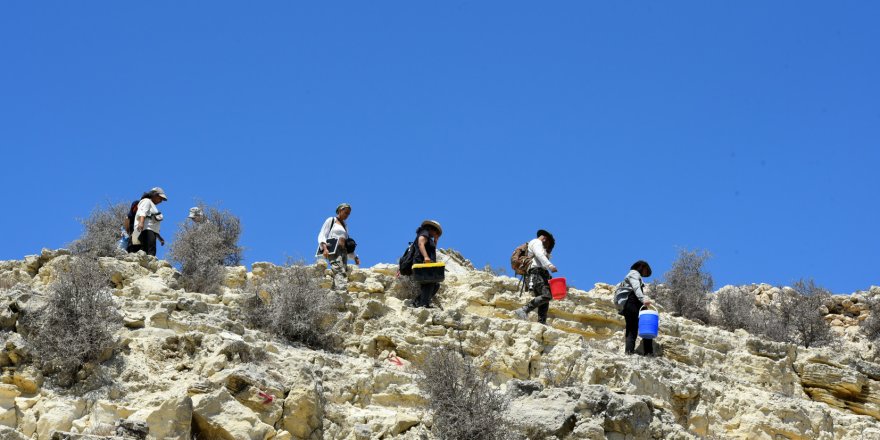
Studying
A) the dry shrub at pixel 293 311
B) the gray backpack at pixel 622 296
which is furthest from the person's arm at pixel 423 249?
the gray backpack at pixel 622 296

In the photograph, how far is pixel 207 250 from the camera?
51.1 ft

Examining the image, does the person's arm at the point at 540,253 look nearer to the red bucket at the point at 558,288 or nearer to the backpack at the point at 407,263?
the red bucket at the point at 558,288

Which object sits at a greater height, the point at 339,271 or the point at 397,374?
the point at 339,271

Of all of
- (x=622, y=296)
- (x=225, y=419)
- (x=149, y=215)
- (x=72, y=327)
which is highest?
(x=149, y=215)

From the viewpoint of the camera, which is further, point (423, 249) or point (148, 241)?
point (148, 241)

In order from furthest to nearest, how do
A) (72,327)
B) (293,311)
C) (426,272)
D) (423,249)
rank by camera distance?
(423,249)
(426,272)
(293,311)
(72,327)

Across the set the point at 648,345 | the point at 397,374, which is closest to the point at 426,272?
the point at 397,374

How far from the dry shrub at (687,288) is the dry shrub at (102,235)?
9787 millimetres

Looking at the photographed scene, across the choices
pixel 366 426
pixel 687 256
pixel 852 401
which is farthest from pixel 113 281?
pixel 687 256

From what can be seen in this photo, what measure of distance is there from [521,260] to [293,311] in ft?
12.2

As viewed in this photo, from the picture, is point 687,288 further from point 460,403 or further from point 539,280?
point 460,403

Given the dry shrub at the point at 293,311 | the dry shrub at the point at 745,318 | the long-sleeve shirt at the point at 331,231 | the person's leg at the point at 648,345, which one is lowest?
the dry shrub at the point at 293,311

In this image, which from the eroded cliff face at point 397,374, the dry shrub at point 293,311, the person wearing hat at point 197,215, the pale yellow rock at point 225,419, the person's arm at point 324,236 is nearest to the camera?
the pale yellow rock at point 225,419

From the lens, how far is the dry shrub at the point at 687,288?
1984 centimetres
